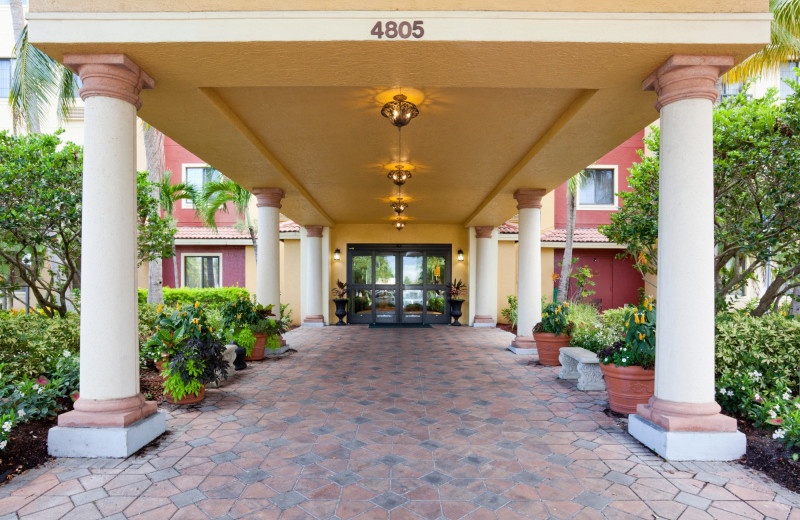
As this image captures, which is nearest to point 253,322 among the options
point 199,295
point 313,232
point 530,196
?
point 530,196

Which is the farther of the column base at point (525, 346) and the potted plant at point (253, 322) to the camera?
the column base at point (525, 346)

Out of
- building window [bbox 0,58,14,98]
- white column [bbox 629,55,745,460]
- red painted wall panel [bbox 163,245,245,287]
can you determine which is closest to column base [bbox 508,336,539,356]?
white column [bbox 629,55,745,460]

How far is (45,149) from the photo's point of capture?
20.2 ft

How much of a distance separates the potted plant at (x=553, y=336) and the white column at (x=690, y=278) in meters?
3.48

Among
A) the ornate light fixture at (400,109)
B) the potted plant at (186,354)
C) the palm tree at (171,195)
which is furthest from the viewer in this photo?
the palm tree at (171,195)

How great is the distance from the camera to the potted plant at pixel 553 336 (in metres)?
7.27

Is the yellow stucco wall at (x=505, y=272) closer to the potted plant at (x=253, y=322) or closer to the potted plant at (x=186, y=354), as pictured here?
the potted plant at (x=253, y=322)

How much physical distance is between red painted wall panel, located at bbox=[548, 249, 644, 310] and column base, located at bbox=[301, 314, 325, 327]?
784 cm

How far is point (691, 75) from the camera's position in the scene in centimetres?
364

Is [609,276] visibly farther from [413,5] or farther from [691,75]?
[413,5]

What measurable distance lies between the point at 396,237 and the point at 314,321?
12.1 ft

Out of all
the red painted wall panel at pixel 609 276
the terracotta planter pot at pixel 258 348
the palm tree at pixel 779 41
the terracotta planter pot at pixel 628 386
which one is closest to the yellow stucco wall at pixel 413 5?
the terracotta planter pot at pixel 628 386

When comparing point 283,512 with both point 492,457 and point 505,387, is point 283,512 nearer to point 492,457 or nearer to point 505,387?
point 492,457

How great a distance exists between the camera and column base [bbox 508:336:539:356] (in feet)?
27.4
